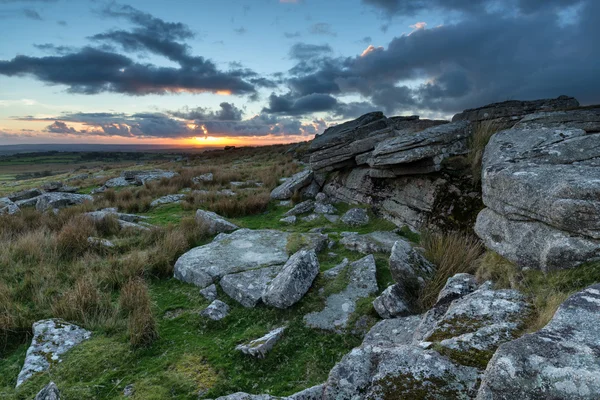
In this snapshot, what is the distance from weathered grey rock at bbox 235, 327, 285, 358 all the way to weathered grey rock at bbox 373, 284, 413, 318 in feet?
4.81

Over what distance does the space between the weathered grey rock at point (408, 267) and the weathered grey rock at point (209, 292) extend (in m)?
3.12

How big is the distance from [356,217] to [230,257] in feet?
13.7

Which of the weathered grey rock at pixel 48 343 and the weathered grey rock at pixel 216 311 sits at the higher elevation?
the weathered grey rock at pixel 216 311

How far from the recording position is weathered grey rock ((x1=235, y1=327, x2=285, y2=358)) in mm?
4195

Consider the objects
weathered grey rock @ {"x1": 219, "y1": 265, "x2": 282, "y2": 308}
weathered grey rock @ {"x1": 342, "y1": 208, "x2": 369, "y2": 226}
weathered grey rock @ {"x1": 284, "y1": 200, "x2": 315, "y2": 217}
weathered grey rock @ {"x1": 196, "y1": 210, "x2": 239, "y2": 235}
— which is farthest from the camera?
weathered grey rock @ {"x1": 284, "y1": 200, "x2": 315, "y2": 217}

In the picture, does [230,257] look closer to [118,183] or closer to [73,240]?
[73,240]

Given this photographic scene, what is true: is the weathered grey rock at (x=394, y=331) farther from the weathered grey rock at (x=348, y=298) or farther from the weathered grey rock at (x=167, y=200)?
the weathered grey rock at (x=167, y=200)

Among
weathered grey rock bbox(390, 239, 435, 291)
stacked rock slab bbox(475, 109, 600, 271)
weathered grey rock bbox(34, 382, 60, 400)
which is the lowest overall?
weathered grey rock bbox(34, 382, 60, 400)

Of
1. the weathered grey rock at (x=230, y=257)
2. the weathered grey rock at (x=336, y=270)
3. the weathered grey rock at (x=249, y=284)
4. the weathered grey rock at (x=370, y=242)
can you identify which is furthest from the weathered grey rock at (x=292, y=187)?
the weathered grey rock at (x=336, y=270)

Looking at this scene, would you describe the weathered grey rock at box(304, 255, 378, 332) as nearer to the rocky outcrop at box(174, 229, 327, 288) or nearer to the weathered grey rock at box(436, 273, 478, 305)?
the weathered grey rock at box(436, 273, 478, 305)

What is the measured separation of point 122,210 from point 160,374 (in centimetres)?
1118

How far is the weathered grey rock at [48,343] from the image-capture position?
4.11 m

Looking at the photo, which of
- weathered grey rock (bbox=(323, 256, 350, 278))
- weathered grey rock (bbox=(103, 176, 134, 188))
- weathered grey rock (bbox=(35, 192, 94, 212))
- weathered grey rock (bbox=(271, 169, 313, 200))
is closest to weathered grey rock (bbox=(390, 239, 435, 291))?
weathered grey rock (bbox=(323, 256, 350, 278))

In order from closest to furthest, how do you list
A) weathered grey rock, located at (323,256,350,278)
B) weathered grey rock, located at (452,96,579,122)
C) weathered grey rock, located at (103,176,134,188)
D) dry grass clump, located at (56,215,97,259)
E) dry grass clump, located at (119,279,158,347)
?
dry grass clump, located at (119,279,158,347) → weathered grey rock, located at (323,256,350,278) → dry grass clump, located at (56,215,97,259) → weathered grey rock, located at (452,96,579,122) → weathered grey rock, located at (103,176,134,188)
